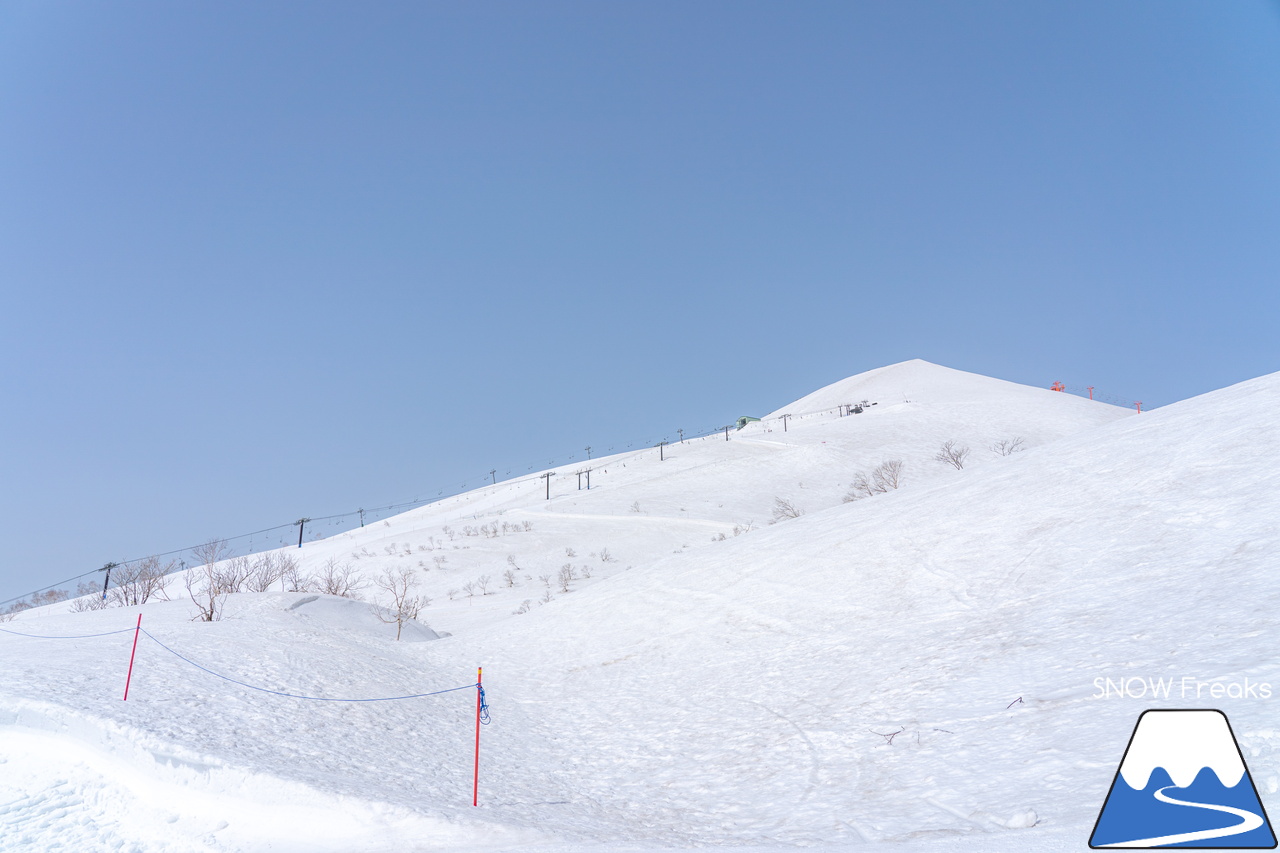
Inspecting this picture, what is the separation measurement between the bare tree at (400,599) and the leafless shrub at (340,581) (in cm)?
87

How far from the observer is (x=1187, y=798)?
4754 mm

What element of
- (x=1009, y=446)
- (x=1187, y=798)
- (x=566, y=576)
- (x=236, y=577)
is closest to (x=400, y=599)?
(x=236, y=577)

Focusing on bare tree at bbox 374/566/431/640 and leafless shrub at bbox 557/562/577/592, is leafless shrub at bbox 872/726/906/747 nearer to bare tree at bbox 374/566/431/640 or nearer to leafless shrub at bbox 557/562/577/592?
bare tree at bbox 374/566/431/640

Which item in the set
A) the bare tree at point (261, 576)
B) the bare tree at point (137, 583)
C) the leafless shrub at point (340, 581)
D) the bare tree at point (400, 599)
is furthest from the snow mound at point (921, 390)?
the bare tree at point (137, 583)

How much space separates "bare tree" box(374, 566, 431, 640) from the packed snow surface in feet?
1.35

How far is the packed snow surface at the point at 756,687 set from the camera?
6777mm

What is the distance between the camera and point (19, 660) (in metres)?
10.3

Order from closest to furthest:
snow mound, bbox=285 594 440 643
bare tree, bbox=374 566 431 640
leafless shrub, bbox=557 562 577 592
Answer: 1. snow mound, bbox=285 594 440 643
2. bare tree, bbox=374 566 431 640
3. leafless shrub, bbox=557 562 577 592

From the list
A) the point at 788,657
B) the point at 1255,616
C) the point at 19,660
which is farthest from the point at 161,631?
the point at 1255,616

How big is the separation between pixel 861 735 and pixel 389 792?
201 inches

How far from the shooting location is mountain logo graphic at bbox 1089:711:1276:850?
452cm

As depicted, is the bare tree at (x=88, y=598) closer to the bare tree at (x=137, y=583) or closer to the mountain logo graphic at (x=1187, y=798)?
the bare tree at (x=137, y=583)

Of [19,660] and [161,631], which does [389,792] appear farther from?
[161,631]

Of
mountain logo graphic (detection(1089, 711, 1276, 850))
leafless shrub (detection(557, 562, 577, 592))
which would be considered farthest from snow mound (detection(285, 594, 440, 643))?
mountain logo graphic (detection(1089, 711, 1276, 850))
